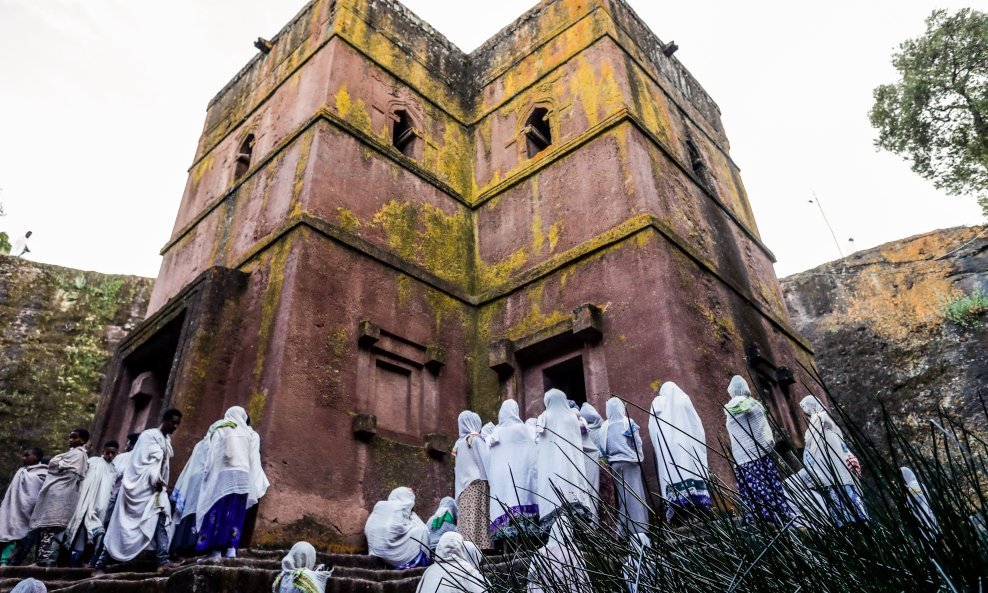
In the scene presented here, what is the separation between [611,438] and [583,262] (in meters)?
3.03

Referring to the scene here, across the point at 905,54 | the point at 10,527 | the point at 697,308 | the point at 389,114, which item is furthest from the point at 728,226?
the point at 10,527

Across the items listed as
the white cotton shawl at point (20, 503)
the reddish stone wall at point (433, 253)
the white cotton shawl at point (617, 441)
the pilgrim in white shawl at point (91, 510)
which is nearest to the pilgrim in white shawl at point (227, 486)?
the reddish stone wall at point (433, 253)

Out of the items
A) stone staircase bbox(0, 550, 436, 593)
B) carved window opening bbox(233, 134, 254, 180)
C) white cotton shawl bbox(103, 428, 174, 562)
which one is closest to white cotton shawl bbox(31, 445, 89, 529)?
stone staircase bbox(0, 550, 436, 593)

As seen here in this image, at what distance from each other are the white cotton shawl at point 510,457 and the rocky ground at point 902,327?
954 cm

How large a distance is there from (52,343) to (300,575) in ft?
38.3

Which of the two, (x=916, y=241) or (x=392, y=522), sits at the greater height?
(x=916, y=241)

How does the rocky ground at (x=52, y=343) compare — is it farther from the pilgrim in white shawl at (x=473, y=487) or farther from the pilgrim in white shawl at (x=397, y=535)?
the pilgrim in white shawl at (x=473, y=487)

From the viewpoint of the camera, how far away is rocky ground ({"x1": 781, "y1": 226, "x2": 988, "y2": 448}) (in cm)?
1252

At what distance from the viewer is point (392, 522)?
5980 mm

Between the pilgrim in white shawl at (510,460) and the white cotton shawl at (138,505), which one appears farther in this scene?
the pilgrim in white shawl at (510,460)

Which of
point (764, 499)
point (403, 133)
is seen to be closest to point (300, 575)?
point (764, 499)

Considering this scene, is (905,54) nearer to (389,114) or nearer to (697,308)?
(697,308)

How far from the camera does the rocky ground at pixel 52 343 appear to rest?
39.0 feet

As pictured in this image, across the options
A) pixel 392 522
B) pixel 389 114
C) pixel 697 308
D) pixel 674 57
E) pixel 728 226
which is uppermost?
pixel 674 57
